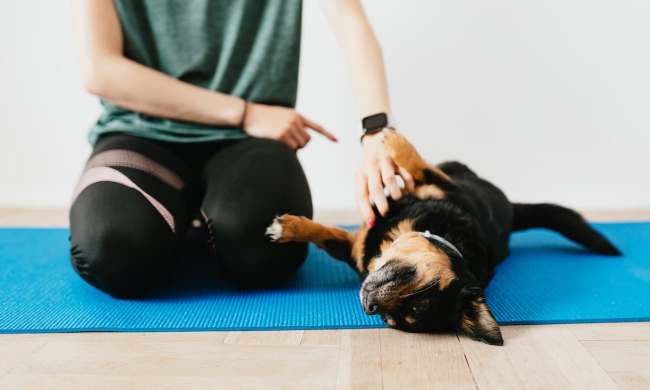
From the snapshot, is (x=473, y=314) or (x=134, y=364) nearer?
(x=134, y=364)

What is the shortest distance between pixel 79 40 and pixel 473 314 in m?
1.16

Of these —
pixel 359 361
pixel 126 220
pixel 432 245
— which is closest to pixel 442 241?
pixel 432 245

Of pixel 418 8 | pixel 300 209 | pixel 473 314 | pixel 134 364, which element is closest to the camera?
pixel 134 364

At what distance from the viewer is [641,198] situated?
2.51 m

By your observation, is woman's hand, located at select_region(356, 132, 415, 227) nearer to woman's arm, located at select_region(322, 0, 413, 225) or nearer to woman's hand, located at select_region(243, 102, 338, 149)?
woman's arm, located at select_region(322, 0, 413, 225)

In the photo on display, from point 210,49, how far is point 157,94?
22 centimetres

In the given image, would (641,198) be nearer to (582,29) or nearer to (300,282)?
(582,29)

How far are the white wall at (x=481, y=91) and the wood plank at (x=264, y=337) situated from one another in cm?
151

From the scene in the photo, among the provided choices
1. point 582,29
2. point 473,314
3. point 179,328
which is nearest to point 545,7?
point 582,29

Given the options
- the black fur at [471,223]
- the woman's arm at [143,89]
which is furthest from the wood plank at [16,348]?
the black fur at [471,223]

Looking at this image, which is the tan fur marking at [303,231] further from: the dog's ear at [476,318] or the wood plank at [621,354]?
the wood plank at [621,354]

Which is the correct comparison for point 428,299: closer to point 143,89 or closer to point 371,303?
point 371,303

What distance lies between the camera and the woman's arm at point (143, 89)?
53.5 inches

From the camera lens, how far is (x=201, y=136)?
4.78 feet
